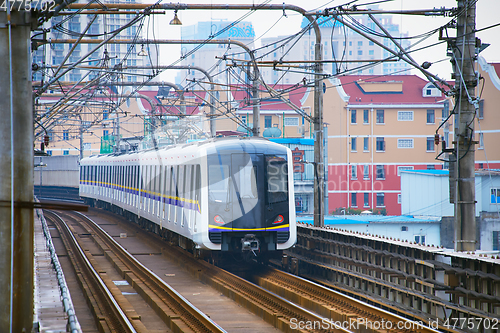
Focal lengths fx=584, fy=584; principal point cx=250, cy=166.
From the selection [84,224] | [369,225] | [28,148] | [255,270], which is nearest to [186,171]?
[255,270]

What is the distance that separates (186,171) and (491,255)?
789 cm

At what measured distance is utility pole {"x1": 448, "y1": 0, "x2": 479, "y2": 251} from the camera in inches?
402

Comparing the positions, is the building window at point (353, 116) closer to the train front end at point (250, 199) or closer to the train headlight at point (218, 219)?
the train front end at point (250, 199)

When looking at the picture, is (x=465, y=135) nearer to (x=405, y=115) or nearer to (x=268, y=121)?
(x=405, y=115)

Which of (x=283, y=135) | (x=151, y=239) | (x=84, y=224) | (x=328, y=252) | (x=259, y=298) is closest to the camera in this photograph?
(x=259, y=298)

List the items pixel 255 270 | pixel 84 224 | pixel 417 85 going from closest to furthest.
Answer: pixel 255 270 → pixel 84 224 → pixel 417 85

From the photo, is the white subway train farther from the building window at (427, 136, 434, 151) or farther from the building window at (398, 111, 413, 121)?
the building window at (427, 136, 434, 151)

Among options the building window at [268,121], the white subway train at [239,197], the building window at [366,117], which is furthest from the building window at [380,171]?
the white subway train at [239,197]

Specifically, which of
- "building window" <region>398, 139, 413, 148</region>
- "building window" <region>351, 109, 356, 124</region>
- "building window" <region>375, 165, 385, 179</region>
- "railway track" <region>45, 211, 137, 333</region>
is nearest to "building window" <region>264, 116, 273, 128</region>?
"building window" <region>351, 109, 356, 124</region>

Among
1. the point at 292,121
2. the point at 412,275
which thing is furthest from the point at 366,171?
the point at 412,275

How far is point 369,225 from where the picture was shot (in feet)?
121

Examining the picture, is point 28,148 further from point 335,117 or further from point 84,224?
point 335,117

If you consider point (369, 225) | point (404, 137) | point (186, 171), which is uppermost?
point (404, 137)

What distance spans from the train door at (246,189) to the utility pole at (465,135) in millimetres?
4605
